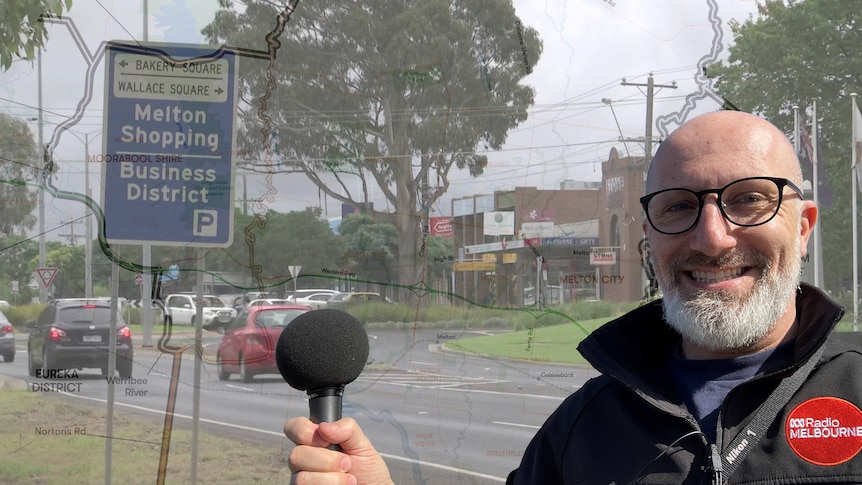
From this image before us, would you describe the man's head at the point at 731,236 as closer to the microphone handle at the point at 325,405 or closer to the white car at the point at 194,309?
the microphone handle at the point at 325,405

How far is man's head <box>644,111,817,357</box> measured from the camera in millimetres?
1202

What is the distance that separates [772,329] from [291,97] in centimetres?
295

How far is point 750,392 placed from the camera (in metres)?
1.14

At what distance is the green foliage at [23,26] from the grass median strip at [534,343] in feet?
7.67

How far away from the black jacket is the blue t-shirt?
29 mm

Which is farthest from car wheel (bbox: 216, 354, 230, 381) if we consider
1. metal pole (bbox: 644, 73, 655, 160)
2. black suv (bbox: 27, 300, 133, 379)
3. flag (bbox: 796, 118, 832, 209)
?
flag (bbox: 796, 118, 832, 209)

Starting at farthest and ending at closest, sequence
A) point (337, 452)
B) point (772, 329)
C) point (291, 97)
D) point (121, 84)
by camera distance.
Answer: point (291, 97)
point (121, 84)
point (772, 329)
point (337, 452)

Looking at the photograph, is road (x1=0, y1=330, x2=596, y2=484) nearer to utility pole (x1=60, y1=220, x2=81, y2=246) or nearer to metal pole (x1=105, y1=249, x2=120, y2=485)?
metal pole (x1=105, y1=249, x2=120, y2=485)

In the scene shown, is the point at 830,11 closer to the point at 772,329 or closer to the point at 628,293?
the point at 628,293

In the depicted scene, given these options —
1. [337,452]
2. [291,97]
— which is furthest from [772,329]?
[291,97]

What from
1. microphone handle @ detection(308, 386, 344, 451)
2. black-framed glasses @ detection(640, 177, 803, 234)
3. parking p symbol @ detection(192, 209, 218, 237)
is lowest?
microphone handle @ detection(308, 386, 344, 451)

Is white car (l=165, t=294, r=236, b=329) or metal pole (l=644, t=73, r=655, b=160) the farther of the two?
metal pole (l=644, t=73, r=655, b=160)

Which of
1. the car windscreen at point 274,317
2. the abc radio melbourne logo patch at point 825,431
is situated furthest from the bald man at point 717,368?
the car windscreen at point 274,317

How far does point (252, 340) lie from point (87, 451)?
→ 0.87m
